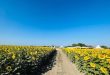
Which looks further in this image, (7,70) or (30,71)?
(30,71)

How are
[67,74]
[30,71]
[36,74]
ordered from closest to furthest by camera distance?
[30,71] < [36,74] < [67,74]

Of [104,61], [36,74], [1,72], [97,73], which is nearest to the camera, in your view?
[1,72]

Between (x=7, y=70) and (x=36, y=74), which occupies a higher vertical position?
(x=7, y=70)

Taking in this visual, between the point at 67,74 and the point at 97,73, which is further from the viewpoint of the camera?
the point at 67,74

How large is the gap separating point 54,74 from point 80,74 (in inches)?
95.4

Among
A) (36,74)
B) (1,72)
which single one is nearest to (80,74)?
(36,74)

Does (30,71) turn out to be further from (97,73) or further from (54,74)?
(97,73)

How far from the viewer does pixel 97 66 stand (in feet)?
33.1

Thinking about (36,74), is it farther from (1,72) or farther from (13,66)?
(1,72)

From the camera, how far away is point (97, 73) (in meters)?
10.0

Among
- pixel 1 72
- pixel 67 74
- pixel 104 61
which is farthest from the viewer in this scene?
pixel 67 74

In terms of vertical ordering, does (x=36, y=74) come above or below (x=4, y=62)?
below

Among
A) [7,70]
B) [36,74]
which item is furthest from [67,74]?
[7,70]

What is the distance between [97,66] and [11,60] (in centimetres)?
498
